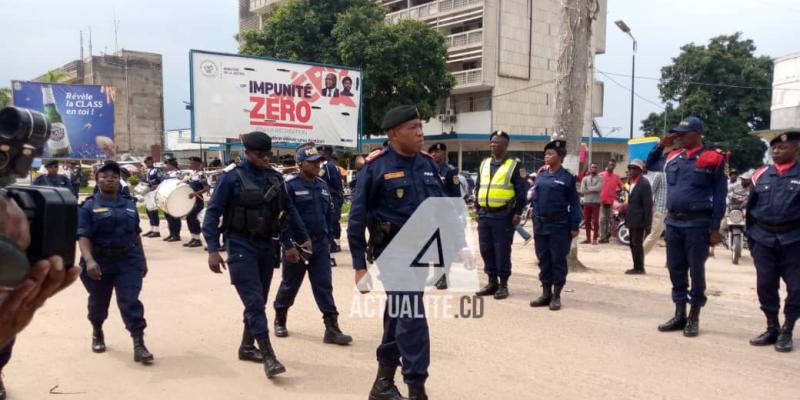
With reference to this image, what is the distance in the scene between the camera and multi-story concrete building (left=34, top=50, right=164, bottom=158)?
5178 cm

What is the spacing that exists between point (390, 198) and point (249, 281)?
1.35 meters

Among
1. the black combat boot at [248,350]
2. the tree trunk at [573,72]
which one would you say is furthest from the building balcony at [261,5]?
the black combat boot at [248,350]

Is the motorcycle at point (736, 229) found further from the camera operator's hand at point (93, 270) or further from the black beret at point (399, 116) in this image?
the camera operator's hand at point (93, 270)

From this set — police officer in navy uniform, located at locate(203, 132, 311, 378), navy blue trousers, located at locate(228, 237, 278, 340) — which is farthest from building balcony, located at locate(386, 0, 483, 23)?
navy blue trousers, located at locate(228, 237, 278, 340)

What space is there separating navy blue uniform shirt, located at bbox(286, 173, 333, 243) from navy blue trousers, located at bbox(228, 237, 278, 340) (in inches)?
38.6

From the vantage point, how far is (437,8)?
36938 millimetres

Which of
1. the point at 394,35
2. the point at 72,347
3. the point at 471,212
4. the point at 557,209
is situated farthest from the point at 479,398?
the point at 394,35

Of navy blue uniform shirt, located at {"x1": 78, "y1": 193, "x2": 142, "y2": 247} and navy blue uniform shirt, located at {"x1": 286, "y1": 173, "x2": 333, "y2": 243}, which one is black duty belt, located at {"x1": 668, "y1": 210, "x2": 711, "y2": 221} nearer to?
navy blue uniform shirt, located at {"x1": 286, "y1": 173, "x2": 333, "y2": 243}

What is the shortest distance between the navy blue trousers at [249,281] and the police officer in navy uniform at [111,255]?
920 millimetres

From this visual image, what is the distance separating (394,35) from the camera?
28297 mm

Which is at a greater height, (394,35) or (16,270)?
(394,35)

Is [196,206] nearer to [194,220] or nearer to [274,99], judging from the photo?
[194,220]

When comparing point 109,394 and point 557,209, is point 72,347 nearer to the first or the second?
point 109,394

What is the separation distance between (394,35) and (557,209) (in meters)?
23.2
